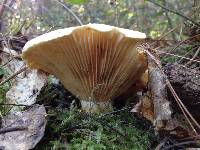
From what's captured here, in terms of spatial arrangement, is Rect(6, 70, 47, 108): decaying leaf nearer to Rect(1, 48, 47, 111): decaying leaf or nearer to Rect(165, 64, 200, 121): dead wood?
Rect(1, 48, 47, 111): decaying leaf

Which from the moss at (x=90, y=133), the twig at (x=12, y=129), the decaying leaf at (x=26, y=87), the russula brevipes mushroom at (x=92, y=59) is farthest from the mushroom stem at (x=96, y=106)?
the twig at (x=12, y=129)

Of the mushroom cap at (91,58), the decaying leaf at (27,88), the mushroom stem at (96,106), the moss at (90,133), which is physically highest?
the mushroom cap at (91,58)

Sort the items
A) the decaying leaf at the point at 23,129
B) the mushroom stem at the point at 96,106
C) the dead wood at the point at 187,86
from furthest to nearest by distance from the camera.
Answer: the mushroom stem at the point at 96,106
the dead wood at the point at 187,86
the decaying leaf at the point at 23,129

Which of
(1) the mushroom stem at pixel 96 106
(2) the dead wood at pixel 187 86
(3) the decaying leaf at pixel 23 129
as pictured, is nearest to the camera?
(3) the decaying leaf at pixel 23 129

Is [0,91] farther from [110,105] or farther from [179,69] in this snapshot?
[179,69]

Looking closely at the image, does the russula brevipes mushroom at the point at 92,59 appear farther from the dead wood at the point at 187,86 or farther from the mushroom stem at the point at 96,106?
the dead wood at the point at 187,86

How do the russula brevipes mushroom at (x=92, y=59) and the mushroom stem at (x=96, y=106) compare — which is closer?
the russula brevipes mushroom at (x=92, y=59)

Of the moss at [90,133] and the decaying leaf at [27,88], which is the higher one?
the decaying leaf at [27,88]

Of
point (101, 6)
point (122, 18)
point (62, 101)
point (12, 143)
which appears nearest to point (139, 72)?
point (62, 101)
